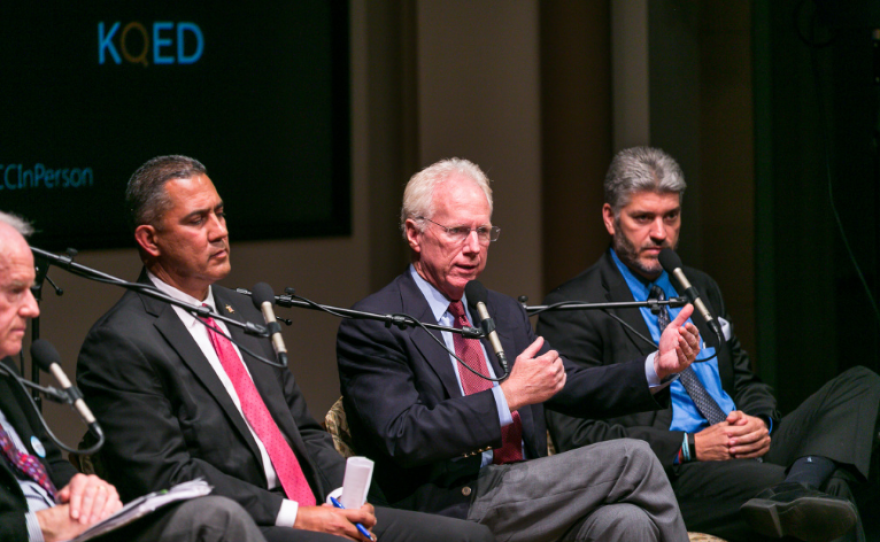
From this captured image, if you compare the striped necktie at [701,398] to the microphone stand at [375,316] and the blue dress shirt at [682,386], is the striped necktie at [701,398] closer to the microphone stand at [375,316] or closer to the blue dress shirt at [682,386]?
the blue dress shirt at [682,386]

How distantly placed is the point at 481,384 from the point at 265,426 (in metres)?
0.60

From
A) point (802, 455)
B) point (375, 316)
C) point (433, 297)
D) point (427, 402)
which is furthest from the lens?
point (802, 455)

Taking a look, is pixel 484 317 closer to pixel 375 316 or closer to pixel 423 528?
pixel 375 316

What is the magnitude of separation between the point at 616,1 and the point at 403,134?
3.91ft

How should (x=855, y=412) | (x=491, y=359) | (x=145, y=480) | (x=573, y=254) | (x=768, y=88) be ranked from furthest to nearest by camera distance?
(x=573, y=254) → (x=768, y=88) → (x=855, y=412) → (x=491, y=359) → (x=145, y=480)

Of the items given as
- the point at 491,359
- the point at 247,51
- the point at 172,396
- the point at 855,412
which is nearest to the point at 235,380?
the point at 172,396

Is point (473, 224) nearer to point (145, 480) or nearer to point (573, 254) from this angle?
point (145, 480)

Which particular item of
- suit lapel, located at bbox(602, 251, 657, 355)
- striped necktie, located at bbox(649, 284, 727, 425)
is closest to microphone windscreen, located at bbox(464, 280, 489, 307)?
suit lapel, located at bbox(602, 251, 657, 355)

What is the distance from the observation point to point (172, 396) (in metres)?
2.38

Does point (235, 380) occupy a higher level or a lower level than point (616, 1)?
lower

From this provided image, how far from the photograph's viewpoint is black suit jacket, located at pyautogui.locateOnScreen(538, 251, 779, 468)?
3.04 m

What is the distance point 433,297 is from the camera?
9.35 feet

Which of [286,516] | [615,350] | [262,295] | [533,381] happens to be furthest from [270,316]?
[615,350]

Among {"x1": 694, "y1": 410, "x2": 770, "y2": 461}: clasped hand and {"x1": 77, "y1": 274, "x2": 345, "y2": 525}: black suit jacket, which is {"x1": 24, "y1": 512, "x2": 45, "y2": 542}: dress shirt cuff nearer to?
{"x1": 77, "y1": 274, "x2": 345, "y2": 525}: black suit jacket
